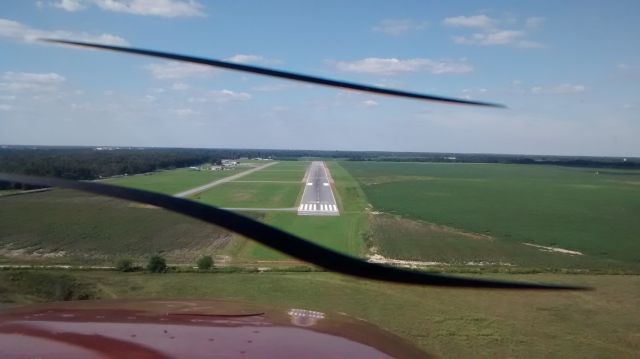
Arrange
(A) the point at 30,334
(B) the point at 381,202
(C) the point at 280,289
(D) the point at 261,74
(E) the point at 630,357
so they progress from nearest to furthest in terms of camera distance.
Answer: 1. (D) the point at 261,74
2. (A) the point at 30,334
3. (E) the point at 630,357
4. (C) the point at 280,289
5. (B) the point at 381,202

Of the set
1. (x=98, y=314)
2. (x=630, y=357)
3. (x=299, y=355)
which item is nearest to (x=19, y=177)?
(x=299, y=355)

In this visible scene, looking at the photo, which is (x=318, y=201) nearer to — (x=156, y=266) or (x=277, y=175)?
(x=156, y=266)

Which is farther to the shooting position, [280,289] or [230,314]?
[280,289]

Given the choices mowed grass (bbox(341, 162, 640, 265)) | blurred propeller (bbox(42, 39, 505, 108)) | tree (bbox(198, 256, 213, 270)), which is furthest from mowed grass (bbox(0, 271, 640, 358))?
mowed grass (bbox(341, 162, 640, 265))

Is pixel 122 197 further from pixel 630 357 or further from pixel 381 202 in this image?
pixel 381 202

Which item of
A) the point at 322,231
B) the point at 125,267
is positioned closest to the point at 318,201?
the point at 322,231

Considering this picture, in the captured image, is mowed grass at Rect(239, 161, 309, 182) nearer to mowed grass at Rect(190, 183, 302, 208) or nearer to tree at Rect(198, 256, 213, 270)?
mowed grass at Rect(190, 183, 302, 208)
